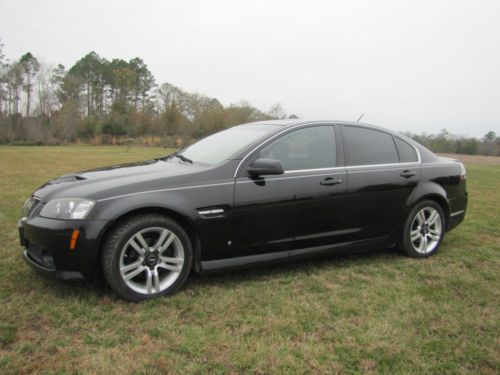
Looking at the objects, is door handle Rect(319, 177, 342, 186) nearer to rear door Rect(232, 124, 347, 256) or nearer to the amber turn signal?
rear door Rect(232, 124, 347, 256)

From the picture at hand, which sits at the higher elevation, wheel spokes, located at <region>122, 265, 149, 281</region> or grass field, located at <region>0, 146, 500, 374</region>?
wheel spokes, located at <region>122, 265, 149, 281</region>

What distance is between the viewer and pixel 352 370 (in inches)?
96.3

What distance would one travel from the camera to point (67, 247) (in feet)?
9.96

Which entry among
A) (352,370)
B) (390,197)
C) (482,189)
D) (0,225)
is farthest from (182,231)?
(482,189)

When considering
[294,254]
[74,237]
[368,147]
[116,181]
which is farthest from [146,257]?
[368,147]

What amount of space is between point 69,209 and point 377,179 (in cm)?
288

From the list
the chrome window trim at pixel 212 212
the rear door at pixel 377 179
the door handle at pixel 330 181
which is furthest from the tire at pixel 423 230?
the chrome window trim at pixel 212 212

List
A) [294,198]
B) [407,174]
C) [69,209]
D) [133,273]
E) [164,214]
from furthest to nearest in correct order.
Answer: [407,174] → [294,198] → [164,214] → [133,273] → [69,209]

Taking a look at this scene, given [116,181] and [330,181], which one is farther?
[330,181]

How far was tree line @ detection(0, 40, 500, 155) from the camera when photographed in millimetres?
40562

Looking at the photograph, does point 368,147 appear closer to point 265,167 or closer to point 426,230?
point 426,230

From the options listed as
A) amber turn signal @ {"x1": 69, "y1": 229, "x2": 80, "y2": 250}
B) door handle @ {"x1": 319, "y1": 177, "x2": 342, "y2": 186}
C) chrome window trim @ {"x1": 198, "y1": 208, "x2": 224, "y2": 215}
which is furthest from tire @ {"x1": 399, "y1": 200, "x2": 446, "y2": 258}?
amber turn signal @ {"x1": 69, "y1": 229, "x2": 80, "y2": 250}

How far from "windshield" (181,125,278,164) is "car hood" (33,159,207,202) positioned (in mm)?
246

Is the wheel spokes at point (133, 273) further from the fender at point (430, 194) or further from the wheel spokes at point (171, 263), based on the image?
the fender at point (430, 194)
